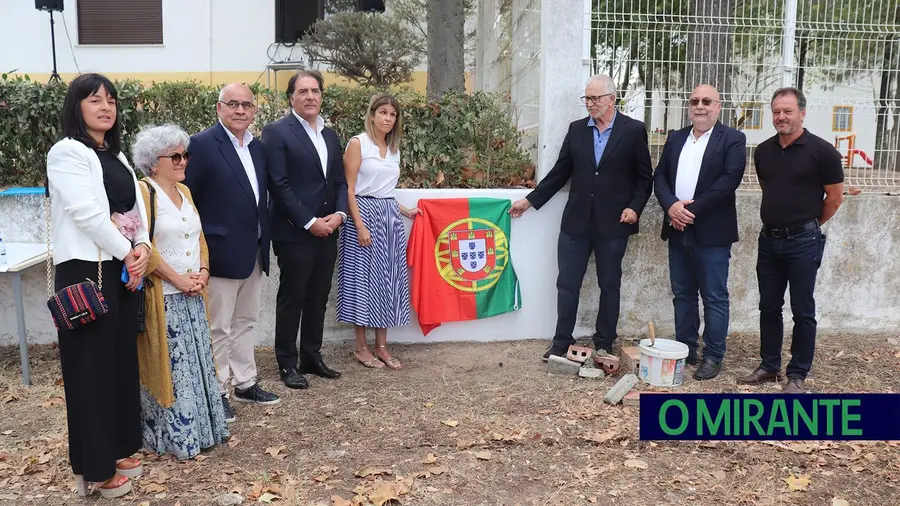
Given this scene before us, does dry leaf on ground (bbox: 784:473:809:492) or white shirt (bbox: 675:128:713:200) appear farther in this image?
white shirt (bbox: 675:128:713:200)

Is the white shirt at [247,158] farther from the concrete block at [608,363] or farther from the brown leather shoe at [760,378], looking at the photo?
the brown leather shoe at [760,378]

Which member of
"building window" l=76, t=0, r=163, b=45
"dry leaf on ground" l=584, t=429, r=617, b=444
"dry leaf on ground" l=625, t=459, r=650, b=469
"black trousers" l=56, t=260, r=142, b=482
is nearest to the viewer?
"black trousers" l=56, t=260, r=142, b=482

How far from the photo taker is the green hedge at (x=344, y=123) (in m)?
5.73

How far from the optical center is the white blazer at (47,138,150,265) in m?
3.10

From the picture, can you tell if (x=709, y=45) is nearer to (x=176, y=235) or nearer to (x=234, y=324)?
(x=234, y=324)

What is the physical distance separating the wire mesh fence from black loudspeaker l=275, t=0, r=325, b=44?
36.9 feet

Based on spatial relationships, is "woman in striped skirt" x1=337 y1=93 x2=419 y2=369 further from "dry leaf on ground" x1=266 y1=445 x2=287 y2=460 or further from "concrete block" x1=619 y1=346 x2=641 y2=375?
"concrete block" x1=619 y1=346 x2=641 y2=375

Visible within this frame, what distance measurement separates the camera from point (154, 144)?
3.61 meters

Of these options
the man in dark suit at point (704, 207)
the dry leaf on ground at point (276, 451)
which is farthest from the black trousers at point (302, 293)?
the man in dark suit at point (704, 207)

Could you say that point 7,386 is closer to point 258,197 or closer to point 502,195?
point 258,197

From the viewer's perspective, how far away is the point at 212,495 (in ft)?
11.4


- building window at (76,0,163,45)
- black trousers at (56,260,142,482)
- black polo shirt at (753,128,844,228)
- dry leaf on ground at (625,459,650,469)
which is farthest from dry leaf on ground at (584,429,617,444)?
building window at (76,0,163,45)

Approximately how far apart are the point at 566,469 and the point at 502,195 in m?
2.73

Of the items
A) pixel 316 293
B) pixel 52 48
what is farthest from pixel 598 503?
pixel 52 48
